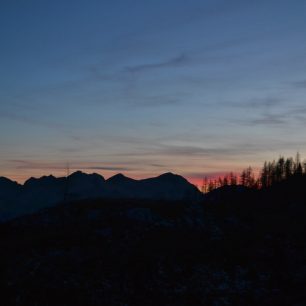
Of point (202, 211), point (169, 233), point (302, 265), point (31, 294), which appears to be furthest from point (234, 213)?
→ point (31, 294)

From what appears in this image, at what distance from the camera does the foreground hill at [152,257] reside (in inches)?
1587

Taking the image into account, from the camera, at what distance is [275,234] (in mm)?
63719

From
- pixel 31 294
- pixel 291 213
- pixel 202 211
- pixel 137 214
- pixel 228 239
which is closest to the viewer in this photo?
pixel 31 294

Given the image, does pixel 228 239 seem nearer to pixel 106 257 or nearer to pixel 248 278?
pixel 248 278

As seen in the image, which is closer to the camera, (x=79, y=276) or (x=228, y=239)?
(x=79, y=276)

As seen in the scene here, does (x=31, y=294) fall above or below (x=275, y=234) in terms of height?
below

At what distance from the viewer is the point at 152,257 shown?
50344 mm

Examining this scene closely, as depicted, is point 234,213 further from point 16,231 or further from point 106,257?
point 16,231

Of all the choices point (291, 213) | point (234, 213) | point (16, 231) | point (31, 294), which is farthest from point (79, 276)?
point (291, 213)

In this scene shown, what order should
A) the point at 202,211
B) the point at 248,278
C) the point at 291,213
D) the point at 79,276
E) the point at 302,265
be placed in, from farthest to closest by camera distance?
1. the point at 291,213
2. the point at 202,211
3. the point at 302,265
4. the point at 248,278
5. the point at 79,276

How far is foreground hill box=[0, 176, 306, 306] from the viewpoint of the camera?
40.3m

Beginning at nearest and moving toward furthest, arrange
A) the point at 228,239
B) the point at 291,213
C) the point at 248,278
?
the point at 248,278 < the point at 228,239 < the point at 291,213

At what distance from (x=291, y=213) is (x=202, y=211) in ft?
81.8

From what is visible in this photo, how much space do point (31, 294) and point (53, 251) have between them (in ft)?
42.5
